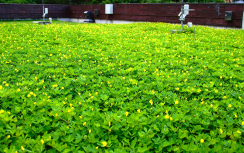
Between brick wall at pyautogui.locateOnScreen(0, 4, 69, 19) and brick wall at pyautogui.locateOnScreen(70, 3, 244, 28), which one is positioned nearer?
brick wall at pyautogui.locateOnScreen(70, 3, 244, 28)

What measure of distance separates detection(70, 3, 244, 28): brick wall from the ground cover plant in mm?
11086

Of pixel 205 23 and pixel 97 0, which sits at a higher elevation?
pixel 97 0

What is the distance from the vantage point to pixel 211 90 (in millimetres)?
3623

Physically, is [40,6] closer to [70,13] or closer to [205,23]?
[70,13]

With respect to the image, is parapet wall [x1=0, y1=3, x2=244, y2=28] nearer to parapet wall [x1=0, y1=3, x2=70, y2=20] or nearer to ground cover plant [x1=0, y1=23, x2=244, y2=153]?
parapet wall [x1=0, y1=3, x2=70, y2=20]

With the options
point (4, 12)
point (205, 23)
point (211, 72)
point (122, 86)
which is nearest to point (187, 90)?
point (122, 86)

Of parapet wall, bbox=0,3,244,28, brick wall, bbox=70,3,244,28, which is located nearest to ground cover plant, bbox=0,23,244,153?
brick wall, bbox=70,3,244,28

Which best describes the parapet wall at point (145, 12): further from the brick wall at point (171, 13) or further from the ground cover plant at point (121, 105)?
the ground cover plant at point (121, 105)

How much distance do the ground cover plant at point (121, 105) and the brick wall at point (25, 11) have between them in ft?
73.8

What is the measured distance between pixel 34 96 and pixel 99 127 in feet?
4.48

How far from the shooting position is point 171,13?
1833 centimetres

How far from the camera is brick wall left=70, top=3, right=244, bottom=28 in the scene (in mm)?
15164

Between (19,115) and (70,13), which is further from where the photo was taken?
(70,13)

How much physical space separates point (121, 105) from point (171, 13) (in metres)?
17.0
